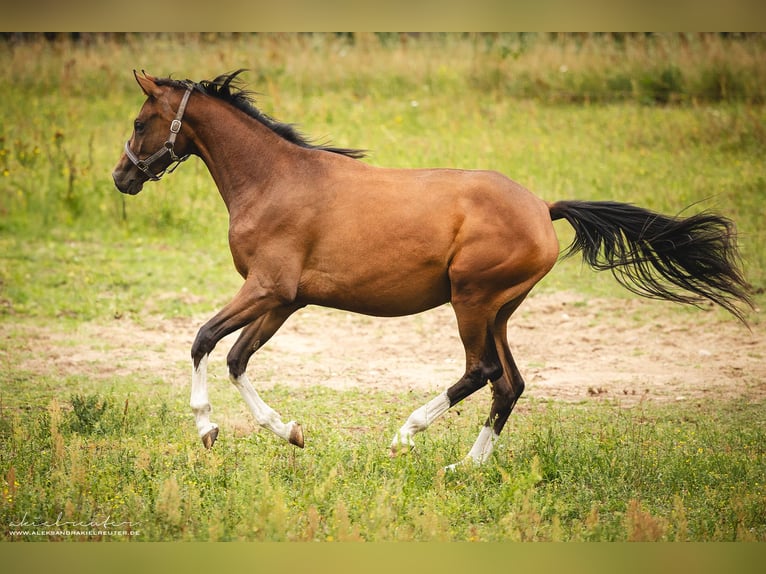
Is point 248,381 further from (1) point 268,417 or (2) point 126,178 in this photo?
(2) point 126,178

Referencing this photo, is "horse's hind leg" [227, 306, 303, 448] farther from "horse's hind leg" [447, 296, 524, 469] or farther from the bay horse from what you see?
"horse's hind leg" [447, 296, 524, 469]

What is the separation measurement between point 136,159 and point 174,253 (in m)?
5.52

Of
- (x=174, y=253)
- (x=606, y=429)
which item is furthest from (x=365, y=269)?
(x=174, y=253)

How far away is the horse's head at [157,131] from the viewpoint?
20.4 feet

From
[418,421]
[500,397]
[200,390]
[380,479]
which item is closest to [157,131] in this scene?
[200,390]

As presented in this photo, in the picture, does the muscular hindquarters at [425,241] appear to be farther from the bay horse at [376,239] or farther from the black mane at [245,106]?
the black mane at [245,106]

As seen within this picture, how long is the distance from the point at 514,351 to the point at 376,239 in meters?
3.74

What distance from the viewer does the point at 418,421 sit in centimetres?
598

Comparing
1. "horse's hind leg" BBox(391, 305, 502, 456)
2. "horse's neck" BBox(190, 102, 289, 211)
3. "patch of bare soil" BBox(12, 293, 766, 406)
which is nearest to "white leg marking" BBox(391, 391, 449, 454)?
"horse's hind leg" BBox(391, 305, 502, 456)

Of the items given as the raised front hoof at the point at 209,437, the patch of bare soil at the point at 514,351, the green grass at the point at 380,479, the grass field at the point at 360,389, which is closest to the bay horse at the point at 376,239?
the raised front hoof at the point at 209,437

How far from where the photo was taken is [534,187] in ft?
43.0

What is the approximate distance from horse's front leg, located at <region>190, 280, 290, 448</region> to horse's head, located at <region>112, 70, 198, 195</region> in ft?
3.64

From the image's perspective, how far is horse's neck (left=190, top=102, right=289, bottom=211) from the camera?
629 cm

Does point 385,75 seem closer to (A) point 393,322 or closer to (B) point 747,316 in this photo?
(A) point 393,322
